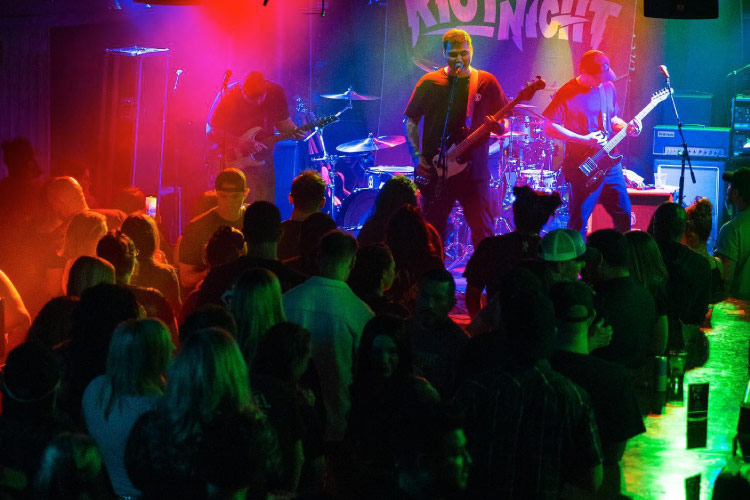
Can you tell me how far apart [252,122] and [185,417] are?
296 inches

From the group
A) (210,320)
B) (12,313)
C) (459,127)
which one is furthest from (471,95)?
(210,320)

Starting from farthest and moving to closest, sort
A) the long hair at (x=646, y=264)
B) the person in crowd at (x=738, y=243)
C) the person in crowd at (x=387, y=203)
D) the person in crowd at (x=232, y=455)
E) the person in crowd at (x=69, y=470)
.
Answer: the person in crowd at (x=738, y=243) < the person in crowd at (x=387, y=203) < the long hair at (x=646, y=264) < the person in crowd at (x=232, y=455) < the person in crowd at (x=69, y=470)

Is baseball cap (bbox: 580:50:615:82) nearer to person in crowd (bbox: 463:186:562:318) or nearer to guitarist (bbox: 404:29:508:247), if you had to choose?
guitarist (bbox: 404:29:508:247)

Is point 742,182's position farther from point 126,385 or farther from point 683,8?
point 126,385

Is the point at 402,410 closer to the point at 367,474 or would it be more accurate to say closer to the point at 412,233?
the point at 367,474

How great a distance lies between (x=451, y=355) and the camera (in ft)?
13.0

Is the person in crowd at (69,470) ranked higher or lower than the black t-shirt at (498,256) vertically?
lower

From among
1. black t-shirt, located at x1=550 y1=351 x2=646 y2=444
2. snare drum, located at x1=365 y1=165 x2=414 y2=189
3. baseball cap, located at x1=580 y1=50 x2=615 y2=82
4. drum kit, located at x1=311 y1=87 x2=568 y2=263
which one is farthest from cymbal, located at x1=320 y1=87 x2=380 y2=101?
black t-shirt, located at x1=550 y1=351 x2=646 y2=444

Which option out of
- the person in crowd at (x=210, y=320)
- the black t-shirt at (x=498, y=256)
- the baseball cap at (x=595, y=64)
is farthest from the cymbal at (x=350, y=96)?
the person in crowd at (x=210, y=320)

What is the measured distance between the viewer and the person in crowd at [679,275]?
5379 millimetres

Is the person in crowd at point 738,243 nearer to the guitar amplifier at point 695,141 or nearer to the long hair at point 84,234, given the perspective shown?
the long hair at point 84,234

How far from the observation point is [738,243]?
22.8 ft

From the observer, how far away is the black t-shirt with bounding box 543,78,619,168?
9273 mm

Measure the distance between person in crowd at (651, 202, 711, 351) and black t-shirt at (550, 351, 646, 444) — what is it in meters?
2.12
